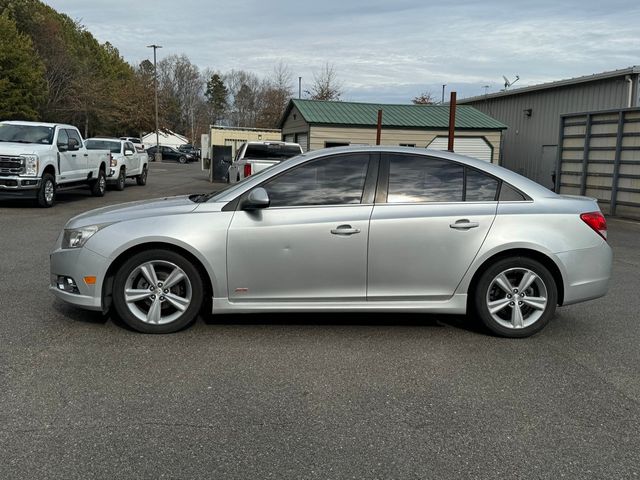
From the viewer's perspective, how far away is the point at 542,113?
76.7ft

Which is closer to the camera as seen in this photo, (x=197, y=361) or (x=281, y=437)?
(x=281, y=437)

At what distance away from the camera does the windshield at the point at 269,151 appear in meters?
17.0

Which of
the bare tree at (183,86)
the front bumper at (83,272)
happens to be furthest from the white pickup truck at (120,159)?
the bare tree at (183,86)

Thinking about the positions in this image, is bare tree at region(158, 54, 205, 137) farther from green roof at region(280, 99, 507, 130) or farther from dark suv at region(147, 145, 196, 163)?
green roof at region(280, 99, 507, 130)

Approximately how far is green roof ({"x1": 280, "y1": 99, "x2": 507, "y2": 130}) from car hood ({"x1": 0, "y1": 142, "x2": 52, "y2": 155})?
11.5 metres

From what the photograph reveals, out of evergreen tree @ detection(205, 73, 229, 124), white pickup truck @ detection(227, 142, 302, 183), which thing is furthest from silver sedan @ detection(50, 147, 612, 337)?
evergreen tree @ detection(205, 73, 229, 124)

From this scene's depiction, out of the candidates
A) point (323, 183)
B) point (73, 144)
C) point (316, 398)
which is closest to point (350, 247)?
point (323, 183)

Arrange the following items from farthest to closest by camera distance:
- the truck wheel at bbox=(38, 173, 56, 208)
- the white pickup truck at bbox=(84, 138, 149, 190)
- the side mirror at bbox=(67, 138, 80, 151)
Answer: the white pickup truck at bbox=(84, 138, 149, 190), the side mirror at bbox=(67, 138, 80, 151), the truck wheel at bbox=(38, 173, 56, 208)

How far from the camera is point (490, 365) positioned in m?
4.64

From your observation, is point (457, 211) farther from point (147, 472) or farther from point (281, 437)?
point (147, 472)

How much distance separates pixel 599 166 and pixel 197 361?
50.7 ft

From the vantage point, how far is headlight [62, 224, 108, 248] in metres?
5.09

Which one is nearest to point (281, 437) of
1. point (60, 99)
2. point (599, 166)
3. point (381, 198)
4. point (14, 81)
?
point (381, 198)

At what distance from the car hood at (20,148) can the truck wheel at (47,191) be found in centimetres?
71
